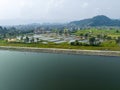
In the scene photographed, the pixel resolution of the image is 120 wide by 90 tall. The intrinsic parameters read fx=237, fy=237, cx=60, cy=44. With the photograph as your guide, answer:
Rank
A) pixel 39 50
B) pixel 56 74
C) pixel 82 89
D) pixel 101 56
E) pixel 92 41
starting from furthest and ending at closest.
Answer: pixel 92 41
pixel 39 50
pixel 101 56
pixel 56 74
pixel 82 89

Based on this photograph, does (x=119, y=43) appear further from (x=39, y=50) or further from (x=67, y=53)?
(x=39, y=50)

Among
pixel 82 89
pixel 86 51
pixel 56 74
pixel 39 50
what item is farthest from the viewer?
pixel 39 50

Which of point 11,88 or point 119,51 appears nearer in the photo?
point 11,88

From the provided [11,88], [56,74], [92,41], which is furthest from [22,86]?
[92,41]

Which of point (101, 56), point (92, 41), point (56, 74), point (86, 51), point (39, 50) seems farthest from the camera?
point (92, 41)

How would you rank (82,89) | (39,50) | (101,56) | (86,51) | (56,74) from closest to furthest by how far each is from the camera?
1. (82,89)
2. (56,74)
3. (101,56)
4. (86,51)
5. (39,50)

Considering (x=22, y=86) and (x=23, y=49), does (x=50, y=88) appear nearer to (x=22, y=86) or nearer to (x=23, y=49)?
(x=22, y=86)

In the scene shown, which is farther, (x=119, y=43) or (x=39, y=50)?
(x=119, y=43)

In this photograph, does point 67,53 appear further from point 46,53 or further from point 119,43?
point 119,43

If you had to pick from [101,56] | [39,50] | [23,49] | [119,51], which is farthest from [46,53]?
[119,51]
